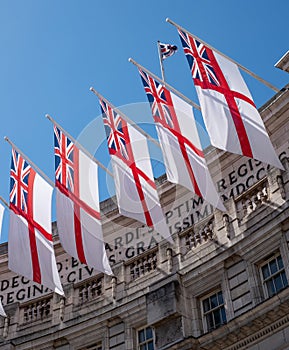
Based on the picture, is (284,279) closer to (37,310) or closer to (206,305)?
(206,305)

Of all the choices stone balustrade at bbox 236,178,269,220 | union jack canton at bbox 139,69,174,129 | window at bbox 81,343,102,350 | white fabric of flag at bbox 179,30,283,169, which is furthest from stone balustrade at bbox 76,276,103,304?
white fabric of flag at bbox 179,30,283,169

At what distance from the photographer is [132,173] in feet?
78.5

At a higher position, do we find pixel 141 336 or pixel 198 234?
pixel 198 234

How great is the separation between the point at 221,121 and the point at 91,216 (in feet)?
20.6

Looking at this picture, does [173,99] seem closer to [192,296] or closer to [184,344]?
[192,296]

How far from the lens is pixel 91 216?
24.7 meters

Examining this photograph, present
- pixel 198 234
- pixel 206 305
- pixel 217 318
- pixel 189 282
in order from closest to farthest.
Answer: pixel 217 318
pixel 206 305
pixel 189 282
pixel 198 234

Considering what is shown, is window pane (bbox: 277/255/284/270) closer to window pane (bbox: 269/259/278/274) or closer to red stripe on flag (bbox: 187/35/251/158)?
window pane (bbox: 269/259/278/274)

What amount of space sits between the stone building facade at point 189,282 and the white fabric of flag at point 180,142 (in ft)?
7.56

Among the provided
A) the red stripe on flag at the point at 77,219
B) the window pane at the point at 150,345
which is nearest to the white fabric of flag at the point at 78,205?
the red stripe on flag at the point at 77,219

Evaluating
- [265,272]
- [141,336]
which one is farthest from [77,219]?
[265,272]

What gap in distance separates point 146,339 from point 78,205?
533 centimetres

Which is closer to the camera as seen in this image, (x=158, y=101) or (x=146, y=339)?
(x=146, y=339)

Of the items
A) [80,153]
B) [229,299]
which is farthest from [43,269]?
[229,299]
